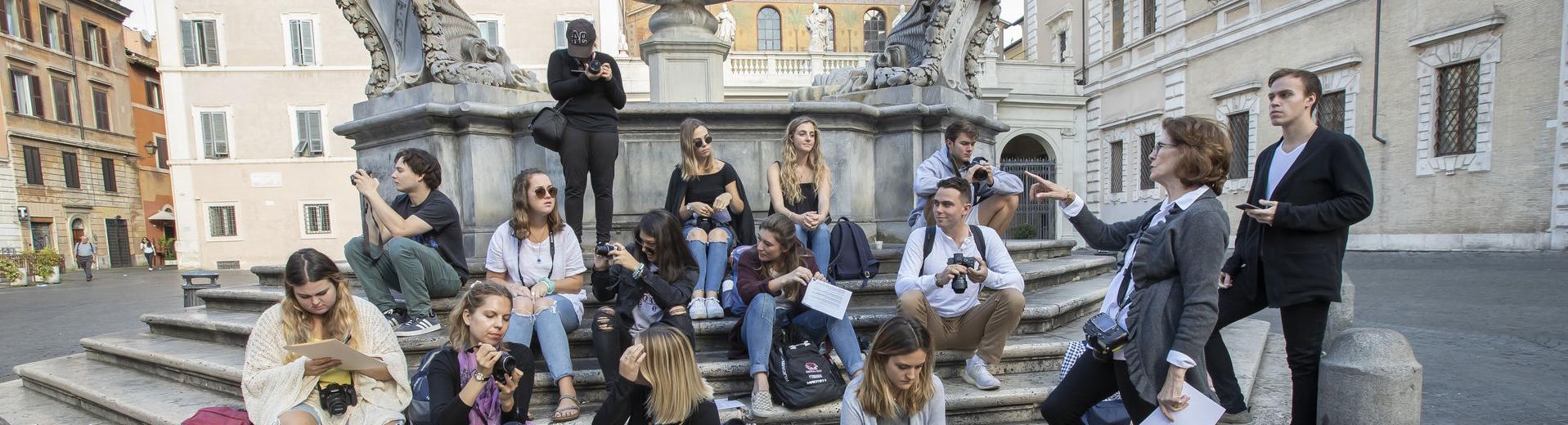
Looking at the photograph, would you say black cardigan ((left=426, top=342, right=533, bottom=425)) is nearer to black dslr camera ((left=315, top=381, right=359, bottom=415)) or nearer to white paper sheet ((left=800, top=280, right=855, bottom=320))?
black dslr camera ((left=315, top=381, right=359, bottom=415))

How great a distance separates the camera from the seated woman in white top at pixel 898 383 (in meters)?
2.66

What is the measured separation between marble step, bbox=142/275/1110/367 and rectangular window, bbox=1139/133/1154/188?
17803 mm

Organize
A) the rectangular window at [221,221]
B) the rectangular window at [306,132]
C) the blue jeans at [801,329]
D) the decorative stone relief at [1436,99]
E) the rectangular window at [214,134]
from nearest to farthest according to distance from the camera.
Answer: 1. the blue jeans at [801,329]
2. the decorative stone relief at [1436,99]
3. the rectangular window at [214,134]
4. the rectangular window at [306,132]
5. the rectangular window at [221,221]

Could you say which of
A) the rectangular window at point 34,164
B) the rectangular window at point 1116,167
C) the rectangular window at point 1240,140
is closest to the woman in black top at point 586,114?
the rectangular window at point 1240,140

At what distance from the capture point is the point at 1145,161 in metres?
21.6

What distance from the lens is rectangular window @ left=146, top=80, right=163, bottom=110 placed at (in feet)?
108

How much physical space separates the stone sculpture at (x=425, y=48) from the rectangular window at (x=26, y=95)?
3099cm

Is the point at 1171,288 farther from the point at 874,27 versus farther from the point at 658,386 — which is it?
the point at 874,27

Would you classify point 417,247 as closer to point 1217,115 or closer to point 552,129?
point 552,129

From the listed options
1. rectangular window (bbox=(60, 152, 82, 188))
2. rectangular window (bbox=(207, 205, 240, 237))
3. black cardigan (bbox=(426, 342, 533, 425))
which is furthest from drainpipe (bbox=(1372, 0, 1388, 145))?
rectangular window (bbox=(60, 152, 82, 188))

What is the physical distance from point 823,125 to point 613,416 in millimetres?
3566

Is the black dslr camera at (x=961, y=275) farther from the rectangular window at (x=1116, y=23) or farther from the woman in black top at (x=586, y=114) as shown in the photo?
Result: the rectangular window at (x=1116, y=23)

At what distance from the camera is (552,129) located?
464 centimetres

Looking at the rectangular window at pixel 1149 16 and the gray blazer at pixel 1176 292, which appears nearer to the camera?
the gray blazer at pixel 1176 292
